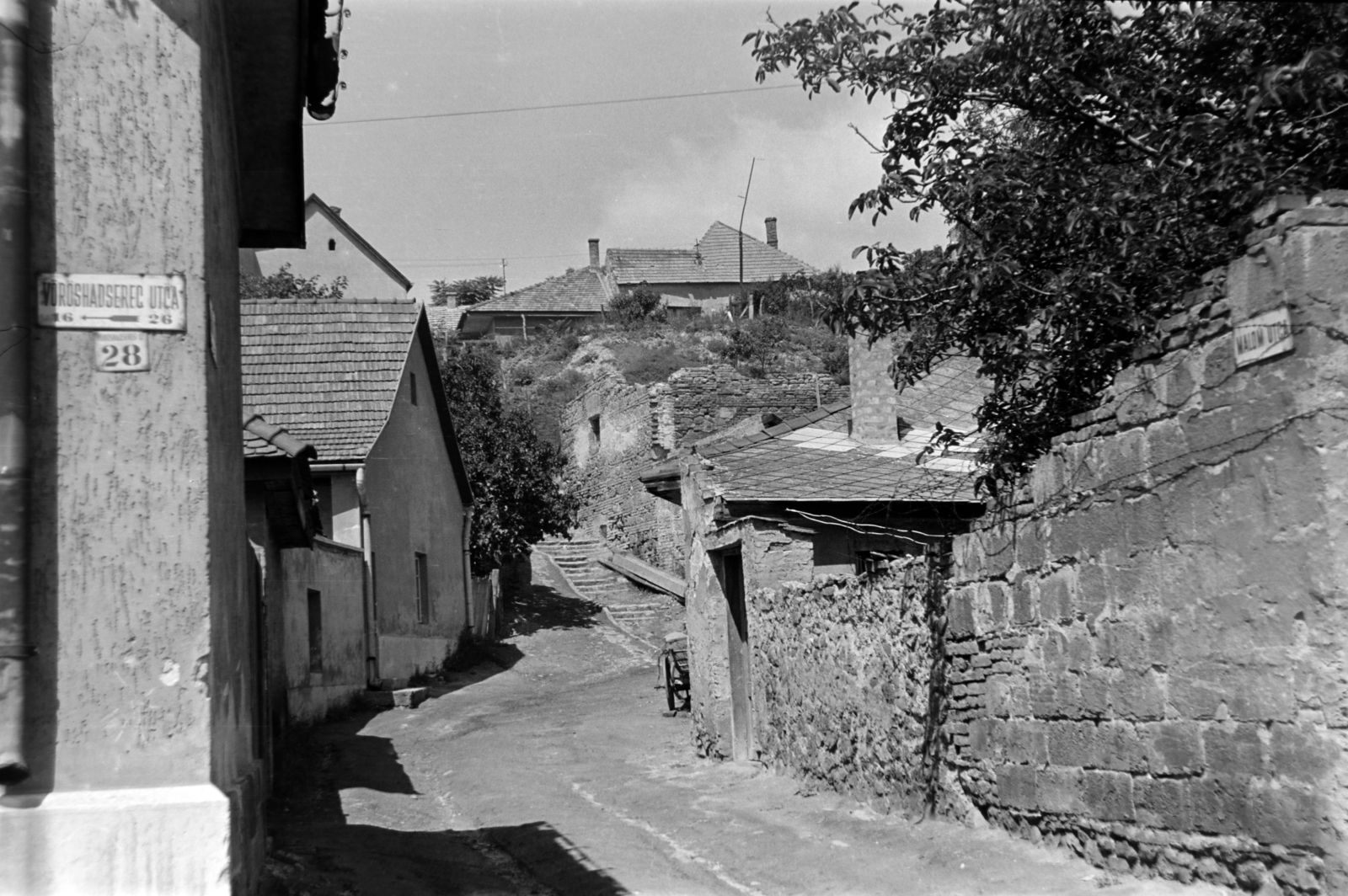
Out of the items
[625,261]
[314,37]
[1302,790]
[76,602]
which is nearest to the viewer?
[76,602]

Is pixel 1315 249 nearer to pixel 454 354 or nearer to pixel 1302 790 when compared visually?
pixel 1302 790

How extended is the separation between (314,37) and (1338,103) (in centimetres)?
539

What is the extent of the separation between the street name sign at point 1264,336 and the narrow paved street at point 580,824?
2.56m

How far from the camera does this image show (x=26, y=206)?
4.82 metres

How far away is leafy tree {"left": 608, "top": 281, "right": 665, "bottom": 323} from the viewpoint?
46.4 metres

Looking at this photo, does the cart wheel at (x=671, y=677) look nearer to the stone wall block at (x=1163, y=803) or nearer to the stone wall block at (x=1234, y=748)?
the stone wall block at (x=1163, y=803)

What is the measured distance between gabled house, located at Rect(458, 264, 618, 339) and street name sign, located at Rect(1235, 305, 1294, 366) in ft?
152

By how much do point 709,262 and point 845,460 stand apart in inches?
1685

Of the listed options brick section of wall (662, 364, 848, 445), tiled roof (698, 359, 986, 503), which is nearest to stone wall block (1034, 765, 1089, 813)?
tiled roof (698, 359, 986, 503)

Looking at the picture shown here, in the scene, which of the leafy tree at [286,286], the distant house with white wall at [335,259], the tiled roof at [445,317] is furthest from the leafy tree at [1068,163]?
the tiled roof at [445,317]

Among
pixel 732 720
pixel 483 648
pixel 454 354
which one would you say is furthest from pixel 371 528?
pixel 454 354

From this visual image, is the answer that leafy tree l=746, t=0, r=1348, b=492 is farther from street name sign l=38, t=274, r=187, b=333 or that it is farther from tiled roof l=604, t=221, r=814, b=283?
tiled roof l=604, t=221, r=814, b=283

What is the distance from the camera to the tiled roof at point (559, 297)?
54.0 m

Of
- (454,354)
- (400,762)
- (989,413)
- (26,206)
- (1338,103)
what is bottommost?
(400,762)
